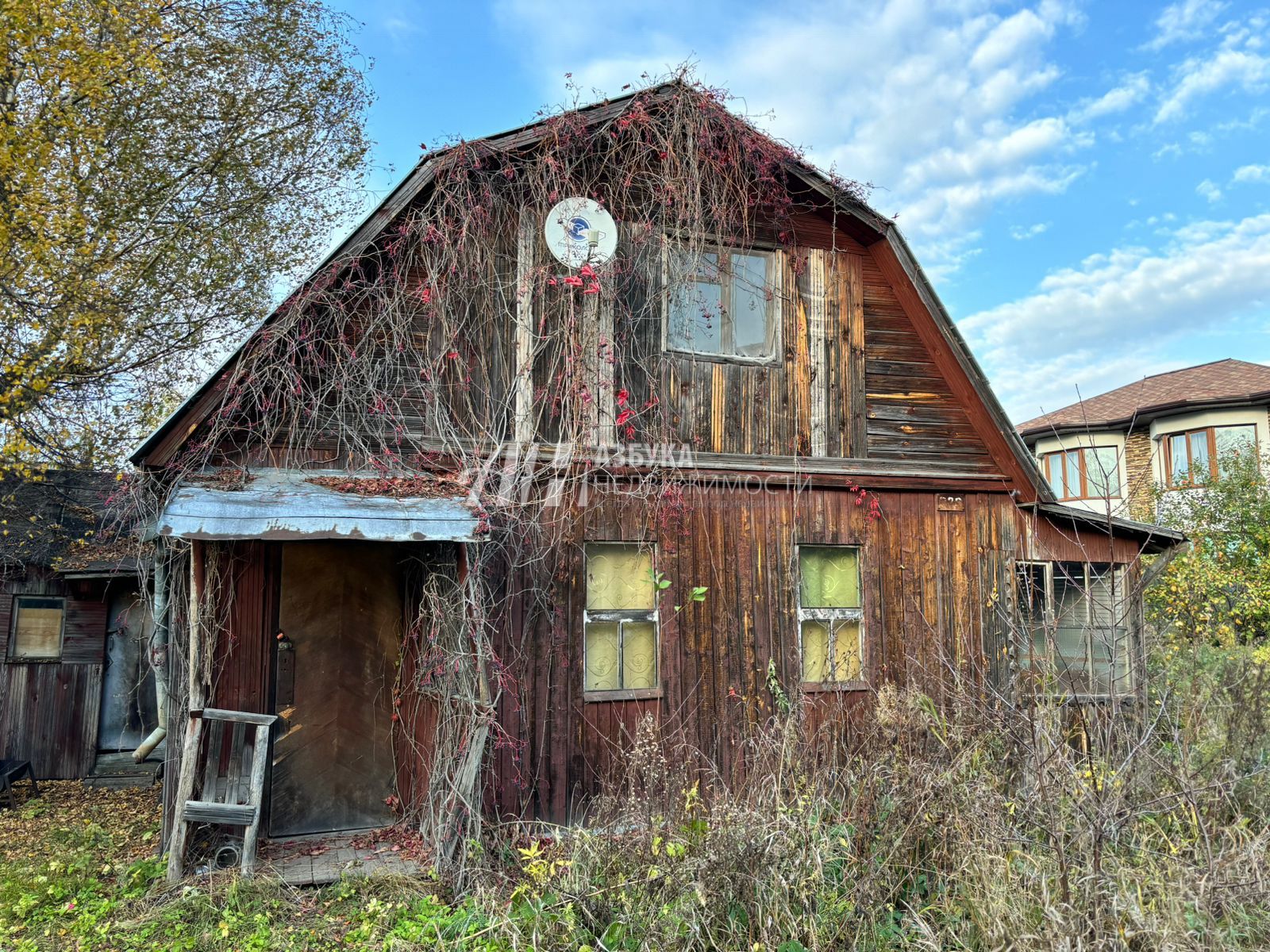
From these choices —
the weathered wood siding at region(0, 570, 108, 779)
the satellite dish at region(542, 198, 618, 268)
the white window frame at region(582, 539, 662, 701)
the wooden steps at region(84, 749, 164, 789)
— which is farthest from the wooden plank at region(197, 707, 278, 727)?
the weathered wood siding at region(0, 570, 108, 779)

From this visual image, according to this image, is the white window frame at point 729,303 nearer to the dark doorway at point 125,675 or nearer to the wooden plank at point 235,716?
the wooden plank at point 235,716

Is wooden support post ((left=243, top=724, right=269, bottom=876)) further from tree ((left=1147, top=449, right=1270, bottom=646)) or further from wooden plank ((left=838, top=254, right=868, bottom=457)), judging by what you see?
tree ((left=1147, top=449, right=1270, bottom=646))

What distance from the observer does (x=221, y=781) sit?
20.9 ft

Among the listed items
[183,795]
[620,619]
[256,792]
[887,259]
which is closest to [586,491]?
[620,619]

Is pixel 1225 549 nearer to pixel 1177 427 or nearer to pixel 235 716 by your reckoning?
pixel 1177 427

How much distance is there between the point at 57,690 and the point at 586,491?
28.8ft

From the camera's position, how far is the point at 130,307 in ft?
44.1

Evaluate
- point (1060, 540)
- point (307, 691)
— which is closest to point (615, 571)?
point (307, 691)

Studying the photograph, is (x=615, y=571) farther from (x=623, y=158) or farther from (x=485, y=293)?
(x=623, y=158)

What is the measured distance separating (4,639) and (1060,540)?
12899 millimetres

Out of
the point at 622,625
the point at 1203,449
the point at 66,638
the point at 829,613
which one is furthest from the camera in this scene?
the point at 1203,449

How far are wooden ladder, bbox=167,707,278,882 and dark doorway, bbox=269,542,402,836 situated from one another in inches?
26.4

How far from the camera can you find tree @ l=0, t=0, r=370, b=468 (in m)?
11.5

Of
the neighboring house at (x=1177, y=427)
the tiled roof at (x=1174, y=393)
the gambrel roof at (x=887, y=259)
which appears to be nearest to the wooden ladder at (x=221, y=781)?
the gambrel roof at (x=887, y=259)
